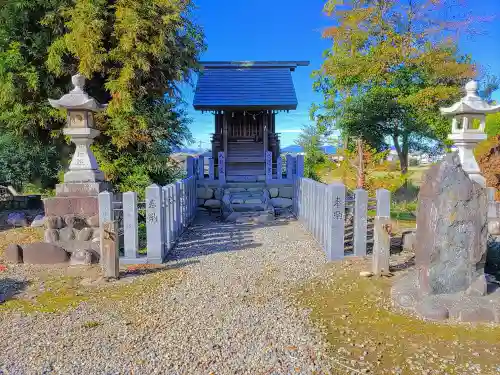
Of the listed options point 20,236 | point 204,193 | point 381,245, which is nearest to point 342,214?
point 381,245

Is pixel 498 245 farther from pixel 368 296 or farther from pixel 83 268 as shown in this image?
pixel 83 268

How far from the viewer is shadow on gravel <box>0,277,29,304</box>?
156 inches

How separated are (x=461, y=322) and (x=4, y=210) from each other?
36.4 ft

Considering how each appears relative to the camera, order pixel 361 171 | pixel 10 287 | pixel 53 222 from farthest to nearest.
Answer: pixel 361 171, pixel 53 222, pixel 10 287

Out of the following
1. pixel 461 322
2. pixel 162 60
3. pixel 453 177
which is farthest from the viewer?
pixel 162 60

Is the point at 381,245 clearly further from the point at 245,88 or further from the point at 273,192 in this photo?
the point at 245,88

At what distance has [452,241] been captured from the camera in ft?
11.5

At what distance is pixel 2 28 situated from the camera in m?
7.09

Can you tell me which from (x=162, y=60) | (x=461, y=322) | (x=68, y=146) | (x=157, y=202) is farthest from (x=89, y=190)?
(x=461, y=322)

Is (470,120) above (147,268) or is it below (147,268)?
above

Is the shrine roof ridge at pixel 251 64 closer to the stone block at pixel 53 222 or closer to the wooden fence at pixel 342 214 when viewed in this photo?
the wooden fence at pixel 342 214

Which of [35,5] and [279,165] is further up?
[35,5]

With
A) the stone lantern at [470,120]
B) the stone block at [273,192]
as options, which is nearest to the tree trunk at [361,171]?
the stone lantern at [470,120]

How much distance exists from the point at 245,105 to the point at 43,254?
7.56 m
